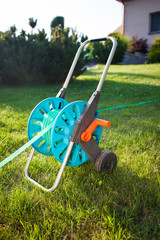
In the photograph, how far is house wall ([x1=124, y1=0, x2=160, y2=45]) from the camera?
55.3 feet

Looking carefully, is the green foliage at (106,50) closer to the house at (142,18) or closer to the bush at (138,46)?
the bush at (138,46)

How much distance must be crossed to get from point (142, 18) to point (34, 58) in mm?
13176

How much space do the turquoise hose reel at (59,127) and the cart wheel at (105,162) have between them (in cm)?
15

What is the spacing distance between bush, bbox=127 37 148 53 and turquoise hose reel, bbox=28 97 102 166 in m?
16.2

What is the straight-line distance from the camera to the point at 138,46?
54.9 ft

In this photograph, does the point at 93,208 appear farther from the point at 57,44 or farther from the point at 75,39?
the point at 75,39

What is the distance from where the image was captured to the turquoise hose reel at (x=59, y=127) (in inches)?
73.0

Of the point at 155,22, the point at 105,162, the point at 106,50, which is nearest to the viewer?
the point at 105,162

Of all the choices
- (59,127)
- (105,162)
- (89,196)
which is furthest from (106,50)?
(89,196)

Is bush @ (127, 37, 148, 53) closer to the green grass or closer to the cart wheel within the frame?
the green grass

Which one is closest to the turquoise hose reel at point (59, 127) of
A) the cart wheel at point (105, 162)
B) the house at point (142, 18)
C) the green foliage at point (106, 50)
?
the cart wheel at point (105, 162)

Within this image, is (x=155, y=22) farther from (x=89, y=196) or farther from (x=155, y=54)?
(x=89, y=196)

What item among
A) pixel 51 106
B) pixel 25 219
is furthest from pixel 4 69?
pixel 25 219

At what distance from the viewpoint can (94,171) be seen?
226 cm
